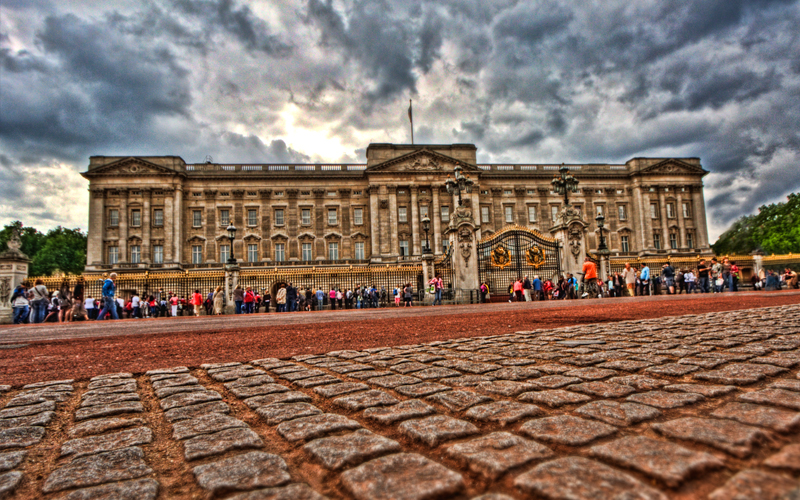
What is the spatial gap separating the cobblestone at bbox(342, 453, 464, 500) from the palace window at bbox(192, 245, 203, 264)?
4931 cm

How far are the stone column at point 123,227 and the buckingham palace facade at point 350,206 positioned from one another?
0.10 meters

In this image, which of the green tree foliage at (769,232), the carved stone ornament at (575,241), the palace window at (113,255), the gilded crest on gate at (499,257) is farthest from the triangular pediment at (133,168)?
the green tree foliage at (769,232)

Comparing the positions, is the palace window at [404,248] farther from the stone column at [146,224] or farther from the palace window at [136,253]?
the palace window at [136,253]

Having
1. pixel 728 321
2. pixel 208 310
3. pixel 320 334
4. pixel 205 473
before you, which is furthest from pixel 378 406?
pixel 208 310

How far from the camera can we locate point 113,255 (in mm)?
45156

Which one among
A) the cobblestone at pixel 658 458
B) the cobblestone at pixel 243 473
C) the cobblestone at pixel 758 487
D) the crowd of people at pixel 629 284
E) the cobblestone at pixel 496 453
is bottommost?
the cobblestone at pixel 243 473

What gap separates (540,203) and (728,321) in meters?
46.7

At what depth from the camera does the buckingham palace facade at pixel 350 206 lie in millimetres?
45156

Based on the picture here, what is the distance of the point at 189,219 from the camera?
4694 centimetres

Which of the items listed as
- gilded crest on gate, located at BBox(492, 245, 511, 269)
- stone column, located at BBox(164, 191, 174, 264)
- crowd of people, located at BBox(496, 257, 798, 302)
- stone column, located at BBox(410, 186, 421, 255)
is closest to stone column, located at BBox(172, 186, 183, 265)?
stone column, located at BBox(164, 191, 174, 264)

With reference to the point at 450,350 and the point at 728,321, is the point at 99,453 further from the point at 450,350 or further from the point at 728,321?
the point at 728,321

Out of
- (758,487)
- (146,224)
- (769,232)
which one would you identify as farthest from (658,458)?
(769,232)

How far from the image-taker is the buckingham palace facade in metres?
45.2

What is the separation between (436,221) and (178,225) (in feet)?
84.1
